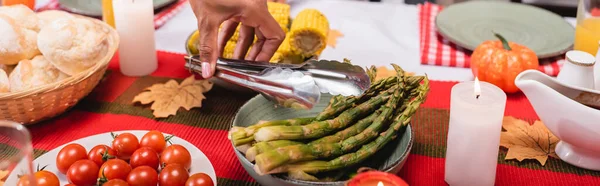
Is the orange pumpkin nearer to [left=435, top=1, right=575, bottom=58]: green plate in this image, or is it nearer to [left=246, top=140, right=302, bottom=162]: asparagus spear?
[left=435, top=1, right=575, bottom=58]: green plate

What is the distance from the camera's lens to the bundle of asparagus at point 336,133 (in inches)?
36.7

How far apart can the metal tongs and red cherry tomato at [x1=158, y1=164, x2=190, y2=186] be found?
0.75 feet

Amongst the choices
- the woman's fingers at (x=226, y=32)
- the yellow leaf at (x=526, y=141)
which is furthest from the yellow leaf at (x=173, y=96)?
the yellow leaf at (x=526, y=141)

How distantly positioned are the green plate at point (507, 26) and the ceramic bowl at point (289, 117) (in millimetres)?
644

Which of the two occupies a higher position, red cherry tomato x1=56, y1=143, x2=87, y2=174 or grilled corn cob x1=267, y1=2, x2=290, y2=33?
grilled corn cob x1=267, y1=2, x2=290, y2=33

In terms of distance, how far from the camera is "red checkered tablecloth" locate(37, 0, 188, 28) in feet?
5.97

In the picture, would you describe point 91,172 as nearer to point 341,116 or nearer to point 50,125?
point 50,125

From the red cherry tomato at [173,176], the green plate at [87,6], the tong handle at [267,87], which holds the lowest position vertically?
the green plate at [87,6]

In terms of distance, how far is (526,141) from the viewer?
1.20 m

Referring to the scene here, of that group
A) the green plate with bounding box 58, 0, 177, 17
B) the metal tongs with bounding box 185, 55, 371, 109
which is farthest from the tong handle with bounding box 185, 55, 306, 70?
the green plate with bounding box 58, 0, 177, 17

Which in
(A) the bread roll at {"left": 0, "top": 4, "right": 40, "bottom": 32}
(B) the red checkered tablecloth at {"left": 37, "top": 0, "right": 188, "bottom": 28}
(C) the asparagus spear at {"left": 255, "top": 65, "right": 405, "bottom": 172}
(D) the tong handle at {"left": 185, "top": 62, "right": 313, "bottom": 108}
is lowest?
(B) the red checkered tablecloth at {"left": 37, "top": 0, "right": 188, "bottom": 28}

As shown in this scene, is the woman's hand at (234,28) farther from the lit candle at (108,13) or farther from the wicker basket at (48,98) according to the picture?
the lit candle at (108,13)

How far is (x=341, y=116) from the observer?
41.4 inches

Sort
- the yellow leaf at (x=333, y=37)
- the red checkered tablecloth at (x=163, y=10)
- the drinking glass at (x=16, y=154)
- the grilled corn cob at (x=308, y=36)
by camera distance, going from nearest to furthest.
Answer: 1. the drinking glass at (x=16, y=154)
2. the grilled corn cob at (x=308, y=36)
3. the yellow leaf at (x=333, y=37)
4. the red checkered tablecloth at (x=163, y=10)
